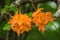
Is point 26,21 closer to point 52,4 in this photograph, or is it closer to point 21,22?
point 21,22

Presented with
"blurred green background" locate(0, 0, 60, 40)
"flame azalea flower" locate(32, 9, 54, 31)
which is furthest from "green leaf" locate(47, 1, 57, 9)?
"flame azalea flower" locate(32, 9, 54, 31)

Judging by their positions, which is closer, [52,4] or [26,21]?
[26,21]

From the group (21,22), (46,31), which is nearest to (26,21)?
(21,22)

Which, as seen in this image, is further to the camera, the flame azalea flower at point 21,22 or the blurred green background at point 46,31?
the blurred green background at point 46,31

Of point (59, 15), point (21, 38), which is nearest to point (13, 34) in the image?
point (21, 38)

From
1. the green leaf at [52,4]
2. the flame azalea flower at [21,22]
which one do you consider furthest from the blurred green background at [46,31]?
the flame azalea flower at [21,22]

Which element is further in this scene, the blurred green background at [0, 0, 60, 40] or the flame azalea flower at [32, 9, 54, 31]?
the blurred green background at [0, 0, 60, 40]

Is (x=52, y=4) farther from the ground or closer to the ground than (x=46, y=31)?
farther from the ground

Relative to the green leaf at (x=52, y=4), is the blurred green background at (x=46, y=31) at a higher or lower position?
lower

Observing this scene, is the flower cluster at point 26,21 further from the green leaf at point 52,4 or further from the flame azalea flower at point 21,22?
the green leaf at point 52,4

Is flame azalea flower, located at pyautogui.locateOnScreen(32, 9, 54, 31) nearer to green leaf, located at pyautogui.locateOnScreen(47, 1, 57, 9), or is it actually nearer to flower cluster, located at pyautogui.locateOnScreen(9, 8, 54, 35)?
flower cluster, located at pyautogui.locateOnScreen(9, 8, 54, 35)

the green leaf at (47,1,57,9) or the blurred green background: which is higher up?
the green leaf at (47,1,57,9)

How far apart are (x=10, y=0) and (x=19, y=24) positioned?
1.75 feet

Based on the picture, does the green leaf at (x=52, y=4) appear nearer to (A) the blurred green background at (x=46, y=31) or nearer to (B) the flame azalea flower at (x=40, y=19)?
(A) the blurred green background at (x=46, y=31)
